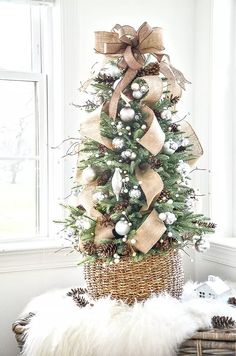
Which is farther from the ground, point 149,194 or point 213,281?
point 149,194

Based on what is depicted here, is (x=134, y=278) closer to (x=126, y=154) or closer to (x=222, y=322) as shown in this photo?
(x=222, y=322)

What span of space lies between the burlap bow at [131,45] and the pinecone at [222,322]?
0.86 meters

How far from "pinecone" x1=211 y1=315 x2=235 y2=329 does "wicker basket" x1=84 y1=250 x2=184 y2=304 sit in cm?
23

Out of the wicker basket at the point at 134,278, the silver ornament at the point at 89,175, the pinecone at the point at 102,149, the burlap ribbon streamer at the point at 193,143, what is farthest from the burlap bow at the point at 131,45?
the wicker basket at the point at 134,278

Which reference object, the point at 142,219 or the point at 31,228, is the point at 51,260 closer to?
the point at 31,228

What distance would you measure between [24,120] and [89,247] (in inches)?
34.3

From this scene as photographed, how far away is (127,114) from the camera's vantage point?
1992 millimetres

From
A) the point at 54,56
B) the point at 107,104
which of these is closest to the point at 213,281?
the point at 107,104

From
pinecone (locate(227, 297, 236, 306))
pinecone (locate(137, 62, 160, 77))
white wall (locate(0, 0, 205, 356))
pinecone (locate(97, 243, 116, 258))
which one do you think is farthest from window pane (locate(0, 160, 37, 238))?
pinecone (locate(227, 297, 236, 306))

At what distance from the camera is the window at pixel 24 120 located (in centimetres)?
257

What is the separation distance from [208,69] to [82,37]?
68 cm

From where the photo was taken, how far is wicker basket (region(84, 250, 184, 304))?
6.68ft

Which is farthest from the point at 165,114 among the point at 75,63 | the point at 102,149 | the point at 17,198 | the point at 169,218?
the point at 17,198

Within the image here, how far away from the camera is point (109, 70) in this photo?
2.07 meters
